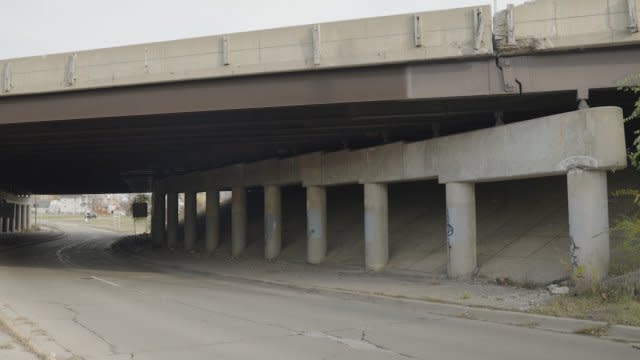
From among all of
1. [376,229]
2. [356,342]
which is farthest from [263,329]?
[376,229]

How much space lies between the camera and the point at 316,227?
82.5 ft

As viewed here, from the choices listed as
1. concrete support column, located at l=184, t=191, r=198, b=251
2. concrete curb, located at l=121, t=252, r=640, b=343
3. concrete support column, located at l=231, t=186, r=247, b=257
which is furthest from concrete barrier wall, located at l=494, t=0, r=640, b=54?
concrete support column, located at l=184, t=191, r=198, b=251

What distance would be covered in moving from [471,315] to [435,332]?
2039 mm

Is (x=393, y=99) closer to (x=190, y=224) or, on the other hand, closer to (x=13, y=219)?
(x=190, y=224)

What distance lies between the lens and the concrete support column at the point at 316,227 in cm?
2491

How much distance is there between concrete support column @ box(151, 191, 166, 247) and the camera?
154ft

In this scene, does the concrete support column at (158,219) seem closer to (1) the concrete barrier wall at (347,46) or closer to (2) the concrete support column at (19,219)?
(1) the concrete barrier wall at (347,46)

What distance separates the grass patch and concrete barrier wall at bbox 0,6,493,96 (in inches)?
276

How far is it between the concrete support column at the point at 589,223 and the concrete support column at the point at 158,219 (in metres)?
36.7

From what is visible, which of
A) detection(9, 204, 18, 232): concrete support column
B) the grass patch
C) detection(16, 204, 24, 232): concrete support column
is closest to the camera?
the grass patch

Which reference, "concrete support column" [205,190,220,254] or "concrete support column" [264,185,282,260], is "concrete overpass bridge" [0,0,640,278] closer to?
"concrete support column" [264,185,282,260]

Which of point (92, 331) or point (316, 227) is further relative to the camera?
point (316, 227)

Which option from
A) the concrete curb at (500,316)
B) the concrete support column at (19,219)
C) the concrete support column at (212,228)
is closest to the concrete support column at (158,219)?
the concrete support column at (212,228)

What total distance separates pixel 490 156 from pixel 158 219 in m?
34.9
